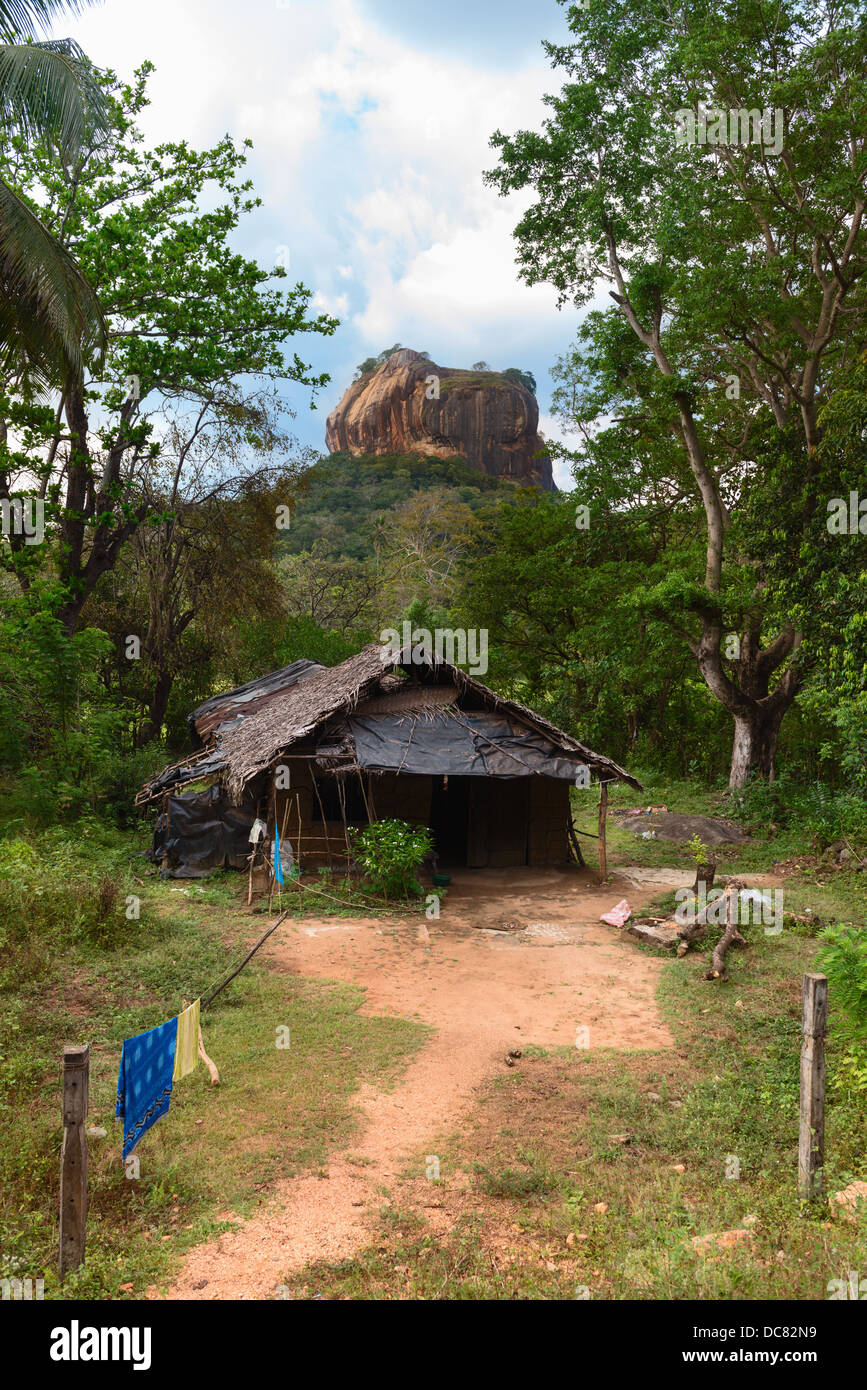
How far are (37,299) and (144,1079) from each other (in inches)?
343

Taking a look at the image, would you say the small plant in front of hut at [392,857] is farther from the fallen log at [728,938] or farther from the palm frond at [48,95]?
the palm frond at [48,95]

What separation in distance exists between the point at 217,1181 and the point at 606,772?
10.7m

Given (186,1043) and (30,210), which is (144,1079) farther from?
(30,210)

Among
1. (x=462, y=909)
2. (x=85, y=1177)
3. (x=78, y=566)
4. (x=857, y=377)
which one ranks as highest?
(x=857, y=377)

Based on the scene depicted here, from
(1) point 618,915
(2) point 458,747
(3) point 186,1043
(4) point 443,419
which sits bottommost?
(1) point 618,915

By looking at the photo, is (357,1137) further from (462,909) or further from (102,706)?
(102,706)

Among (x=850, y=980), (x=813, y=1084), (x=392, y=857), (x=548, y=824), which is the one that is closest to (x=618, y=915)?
(x=392, y=857)

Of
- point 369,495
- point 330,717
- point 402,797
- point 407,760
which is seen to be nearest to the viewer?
point 407,760

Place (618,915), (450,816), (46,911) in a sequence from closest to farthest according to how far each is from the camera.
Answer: (46,911), (618,915), (450,816)

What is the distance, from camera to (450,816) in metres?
17.9

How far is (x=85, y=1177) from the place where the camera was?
4.39 metres

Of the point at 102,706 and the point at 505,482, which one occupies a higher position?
the point at 505,482
